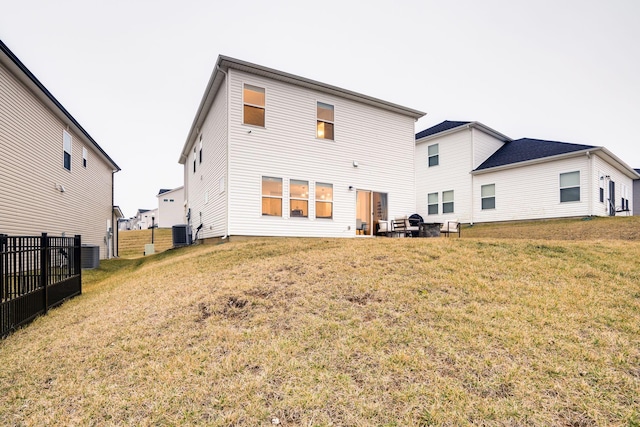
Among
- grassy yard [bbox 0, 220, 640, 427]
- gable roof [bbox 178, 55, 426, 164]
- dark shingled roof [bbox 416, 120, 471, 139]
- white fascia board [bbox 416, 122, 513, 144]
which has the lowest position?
grassy yard [bbox 0, 220, 640, 427]

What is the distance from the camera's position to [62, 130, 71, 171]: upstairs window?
43.8 feet

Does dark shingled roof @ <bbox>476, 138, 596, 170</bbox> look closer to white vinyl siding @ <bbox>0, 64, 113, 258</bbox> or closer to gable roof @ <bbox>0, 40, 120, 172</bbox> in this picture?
gable roof @ <bbox>0, 40, 120, 172</bbox>

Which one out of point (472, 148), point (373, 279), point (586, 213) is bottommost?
point (373, 279)

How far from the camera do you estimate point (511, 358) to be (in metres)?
3.01

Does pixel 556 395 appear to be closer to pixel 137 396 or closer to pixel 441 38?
pixel 137 396

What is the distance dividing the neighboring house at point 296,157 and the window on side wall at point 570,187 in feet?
27.7

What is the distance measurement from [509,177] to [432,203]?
477 cm

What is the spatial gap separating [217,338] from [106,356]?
1180 millimetres

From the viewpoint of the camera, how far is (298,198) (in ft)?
39.1

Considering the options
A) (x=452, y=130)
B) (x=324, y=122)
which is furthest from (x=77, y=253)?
(x=452, y=130)

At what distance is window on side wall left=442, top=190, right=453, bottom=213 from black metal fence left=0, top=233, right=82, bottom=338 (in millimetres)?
19228

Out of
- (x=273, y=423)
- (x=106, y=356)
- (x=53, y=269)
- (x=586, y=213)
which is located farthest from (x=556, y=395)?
(x=586, y=213)

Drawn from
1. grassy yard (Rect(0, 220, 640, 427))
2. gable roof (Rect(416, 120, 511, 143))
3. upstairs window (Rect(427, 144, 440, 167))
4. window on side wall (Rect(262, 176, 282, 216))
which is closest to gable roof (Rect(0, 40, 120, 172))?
window on side wall (Rect(262, 176, 282, 216))

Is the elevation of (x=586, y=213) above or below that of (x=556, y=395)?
above
